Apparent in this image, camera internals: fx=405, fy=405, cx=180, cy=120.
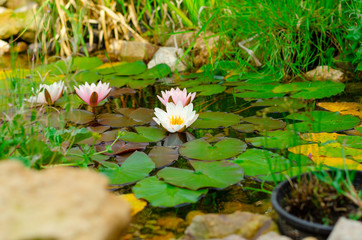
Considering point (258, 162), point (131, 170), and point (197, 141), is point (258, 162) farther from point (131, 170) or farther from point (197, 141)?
point (131, 170)

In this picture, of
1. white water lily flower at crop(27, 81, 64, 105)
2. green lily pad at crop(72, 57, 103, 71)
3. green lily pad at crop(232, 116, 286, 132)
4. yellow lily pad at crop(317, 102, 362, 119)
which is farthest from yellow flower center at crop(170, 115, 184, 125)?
green lily pad at crop(72, 57, 103, 71)

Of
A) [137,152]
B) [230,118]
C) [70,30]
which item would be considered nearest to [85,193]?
[137,152]

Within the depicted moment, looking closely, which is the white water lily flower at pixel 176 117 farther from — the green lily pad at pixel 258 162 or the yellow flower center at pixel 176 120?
the green lily pad at pixel 258 162

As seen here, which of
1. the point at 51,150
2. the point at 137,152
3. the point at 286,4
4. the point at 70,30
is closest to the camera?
the point at 51,150

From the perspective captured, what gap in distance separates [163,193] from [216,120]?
792 millimetres

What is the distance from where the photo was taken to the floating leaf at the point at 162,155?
1.65 meters

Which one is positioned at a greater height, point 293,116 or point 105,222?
point 105,222

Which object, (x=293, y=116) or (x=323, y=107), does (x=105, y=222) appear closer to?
(x=293, y=116)

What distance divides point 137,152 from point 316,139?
0.79 metres

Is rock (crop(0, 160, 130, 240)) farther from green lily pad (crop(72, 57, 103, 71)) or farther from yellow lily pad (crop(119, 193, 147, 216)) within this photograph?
green lily pad (crop(72, 57, 103, 71))

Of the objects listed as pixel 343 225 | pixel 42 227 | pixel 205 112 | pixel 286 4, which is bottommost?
pixel 205 112

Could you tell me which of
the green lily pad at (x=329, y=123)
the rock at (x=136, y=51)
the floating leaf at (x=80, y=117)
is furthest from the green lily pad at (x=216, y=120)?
the rock at (x=136, y=51)

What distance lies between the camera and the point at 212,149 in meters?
1.72

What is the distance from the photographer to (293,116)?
2.07 meters
